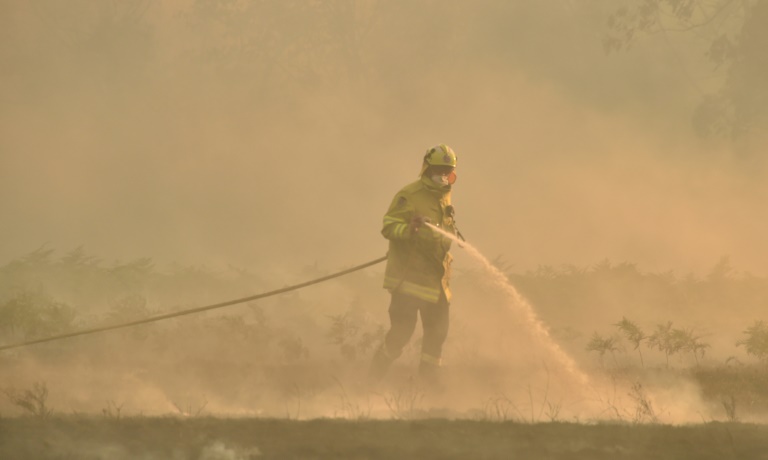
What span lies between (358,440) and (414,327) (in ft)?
10.6

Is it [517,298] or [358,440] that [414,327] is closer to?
[517,298]

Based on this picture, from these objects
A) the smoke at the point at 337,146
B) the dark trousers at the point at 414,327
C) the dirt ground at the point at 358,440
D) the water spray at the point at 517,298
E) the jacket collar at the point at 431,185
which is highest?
the smoke at the point at 337,146

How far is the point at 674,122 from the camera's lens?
3259cm

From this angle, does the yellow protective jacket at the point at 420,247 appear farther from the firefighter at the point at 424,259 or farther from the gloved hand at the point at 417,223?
the gloved hand at the point at 417,223

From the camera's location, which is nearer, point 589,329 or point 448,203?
point 448,203

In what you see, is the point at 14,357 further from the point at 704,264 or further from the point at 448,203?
the point at 704,264

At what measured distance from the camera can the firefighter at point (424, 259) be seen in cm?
1031

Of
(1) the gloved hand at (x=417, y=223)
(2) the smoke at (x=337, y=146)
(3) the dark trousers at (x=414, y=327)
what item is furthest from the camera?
(2) the smoke at (x=337, y=146)

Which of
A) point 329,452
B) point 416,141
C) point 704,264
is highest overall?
point 416,141

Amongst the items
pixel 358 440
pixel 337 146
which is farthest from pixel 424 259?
pixel 337 146

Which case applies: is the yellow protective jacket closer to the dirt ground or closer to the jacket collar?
the jacket collar

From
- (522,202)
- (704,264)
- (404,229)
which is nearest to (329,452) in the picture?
(404,229)

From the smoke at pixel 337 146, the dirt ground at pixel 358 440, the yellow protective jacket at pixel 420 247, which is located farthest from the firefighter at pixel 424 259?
the smoke at pixel 337 146

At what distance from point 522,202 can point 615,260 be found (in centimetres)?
581
